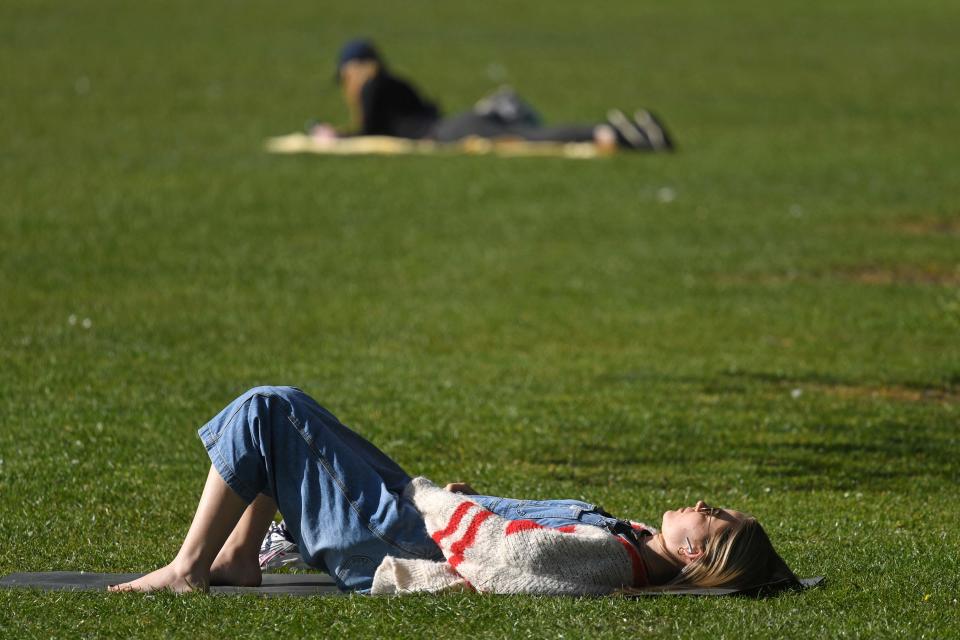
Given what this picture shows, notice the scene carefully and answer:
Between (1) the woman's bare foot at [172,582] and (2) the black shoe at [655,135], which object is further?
(2) the black shoe at [655,135]

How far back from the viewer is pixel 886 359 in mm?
10539

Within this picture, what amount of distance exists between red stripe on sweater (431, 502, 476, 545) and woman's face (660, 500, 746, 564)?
2.56 feet

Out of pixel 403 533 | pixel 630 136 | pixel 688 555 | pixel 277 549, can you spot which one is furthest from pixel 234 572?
pixel 630 136

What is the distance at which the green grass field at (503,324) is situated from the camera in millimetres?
6387

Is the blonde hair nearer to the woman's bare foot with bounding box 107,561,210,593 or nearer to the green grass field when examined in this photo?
the green grass field

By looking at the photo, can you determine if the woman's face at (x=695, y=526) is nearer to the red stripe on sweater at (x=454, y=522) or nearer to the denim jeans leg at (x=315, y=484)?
the red stripe on sweater at (x=454, y=522)

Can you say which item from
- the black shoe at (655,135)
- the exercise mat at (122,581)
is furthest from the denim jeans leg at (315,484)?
the black shoe at (655,135)

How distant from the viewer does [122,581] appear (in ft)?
19.4

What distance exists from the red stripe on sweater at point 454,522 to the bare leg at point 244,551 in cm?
70

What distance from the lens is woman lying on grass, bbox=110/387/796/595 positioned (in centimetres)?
556

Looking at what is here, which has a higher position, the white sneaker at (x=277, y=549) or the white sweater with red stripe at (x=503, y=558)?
the white sweater with red stripe at (x=503, y=558)

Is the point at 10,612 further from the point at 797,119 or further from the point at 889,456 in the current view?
the point at 797,119

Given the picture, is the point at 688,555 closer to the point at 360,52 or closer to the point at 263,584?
the point at 263,584

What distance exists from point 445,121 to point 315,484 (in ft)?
46.0
